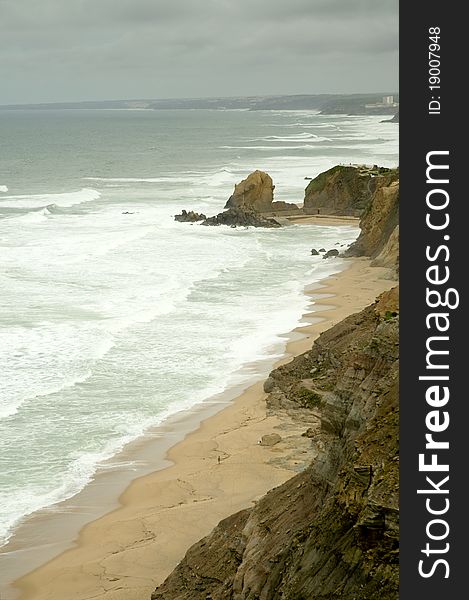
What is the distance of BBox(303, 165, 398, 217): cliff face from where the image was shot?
5684cm

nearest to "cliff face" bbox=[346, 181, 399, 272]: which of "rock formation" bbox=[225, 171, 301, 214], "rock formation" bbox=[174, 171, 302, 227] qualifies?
"rock formation" bbox=[174, 171, 302, 227]

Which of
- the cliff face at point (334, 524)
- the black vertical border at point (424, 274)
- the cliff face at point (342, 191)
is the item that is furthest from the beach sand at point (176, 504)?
the cliff face at point (342, 191)

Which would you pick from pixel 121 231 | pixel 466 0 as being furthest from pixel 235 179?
pixel 466 0

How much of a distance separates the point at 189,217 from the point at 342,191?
967cm

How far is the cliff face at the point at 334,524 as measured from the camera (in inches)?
319

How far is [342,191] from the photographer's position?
57500mm

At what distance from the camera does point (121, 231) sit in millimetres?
51906

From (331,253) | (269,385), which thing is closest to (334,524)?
(269,385)

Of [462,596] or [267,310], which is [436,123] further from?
[267,310]

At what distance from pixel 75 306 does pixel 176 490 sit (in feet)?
53.0

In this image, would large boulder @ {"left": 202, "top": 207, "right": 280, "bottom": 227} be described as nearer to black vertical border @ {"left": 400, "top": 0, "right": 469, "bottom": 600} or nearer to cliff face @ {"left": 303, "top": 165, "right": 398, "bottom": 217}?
cliff face @ {"left": 303, "top": 165, "right": 398, "bottom": 217}

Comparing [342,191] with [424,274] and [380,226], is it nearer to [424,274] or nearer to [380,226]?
[380,226]

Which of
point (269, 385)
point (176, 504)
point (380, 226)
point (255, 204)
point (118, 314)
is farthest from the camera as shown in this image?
point (255, 204)

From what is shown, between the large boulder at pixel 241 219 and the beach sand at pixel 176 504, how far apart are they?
33.0 meters
